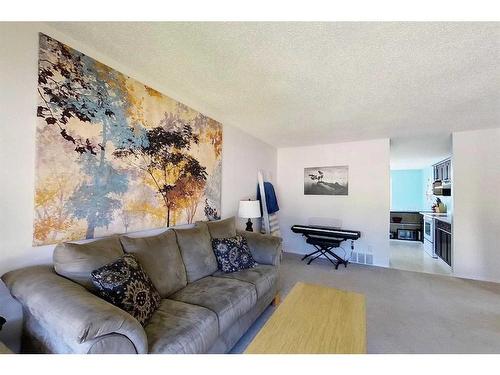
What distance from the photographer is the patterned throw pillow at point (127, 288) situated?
50.0 inches

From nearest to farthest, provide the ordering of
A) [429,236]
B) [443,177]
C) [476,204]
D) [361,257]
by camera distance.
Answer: [476,204] < [361,257] < [429,236] < [443,177]

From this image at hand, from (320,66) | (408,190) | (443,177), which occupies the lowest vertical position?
(408,190)

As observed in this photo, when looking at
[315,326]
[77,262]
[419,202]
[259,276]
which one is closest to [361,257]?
[259,276]

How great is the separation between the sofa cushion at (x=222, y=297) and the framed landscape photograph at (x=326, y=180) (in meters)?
3.19

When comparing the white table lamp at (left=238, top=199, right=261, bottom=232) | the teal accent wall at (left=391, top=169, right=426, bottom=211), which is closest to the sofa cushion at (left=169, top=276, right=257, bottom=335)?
the white table lamp at (left=238, top=199, right=261, bottom=232)

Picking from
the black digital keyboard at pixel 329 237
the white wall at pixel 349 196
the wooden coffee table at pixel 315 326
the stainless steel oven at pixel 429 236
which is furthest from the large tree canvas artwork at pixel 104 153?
the stainless steel oven at pixel 429 236

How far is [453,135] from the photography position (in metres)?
3.61

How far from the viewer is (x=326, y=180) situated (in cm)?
461

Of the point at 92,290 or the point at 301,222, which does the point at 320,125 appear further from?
the point at 92,290

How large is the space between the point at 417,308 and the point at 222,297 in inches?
89.7

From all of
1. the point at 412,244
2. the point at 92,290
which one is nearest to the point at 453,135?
the point at 412,244

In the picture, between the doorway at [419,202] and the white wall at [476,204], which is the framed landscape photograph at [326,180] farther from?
the white wall at [476,204]

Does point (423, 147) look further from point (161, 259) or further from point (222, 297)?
point (161, 259)
